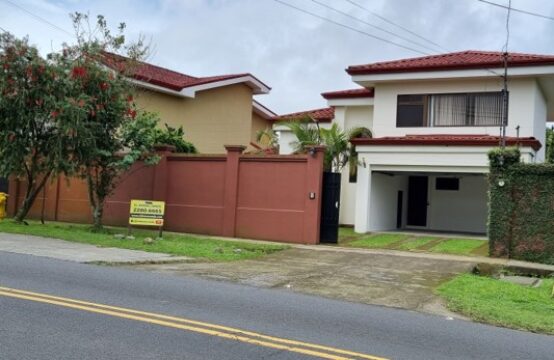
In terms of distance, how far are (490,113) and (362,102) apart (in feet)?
16.8

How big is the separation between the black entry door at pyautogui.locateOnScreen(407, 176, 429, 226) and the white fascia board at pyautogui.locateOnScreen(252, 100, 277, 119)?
9577mm

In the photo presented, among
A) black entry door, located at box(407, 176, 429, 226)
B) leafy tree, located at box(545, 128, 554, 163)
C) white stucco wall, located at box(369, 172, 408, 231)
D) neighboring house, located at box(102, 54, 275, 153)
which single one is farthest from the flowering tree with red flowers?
leafy tree, located at box(545, 128, 554, 163)

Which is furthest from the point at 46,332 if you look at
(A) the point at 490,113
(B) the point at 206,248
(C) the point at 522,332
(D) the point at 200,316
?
(A) the point at 490,113

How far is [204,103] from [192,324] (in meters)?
20.9

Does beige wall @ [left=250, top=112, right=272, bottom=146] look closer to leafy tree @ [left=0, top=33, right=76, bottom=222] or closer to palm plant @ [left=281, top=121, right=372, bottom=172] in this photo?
palm plant @ [left=281, top=121, right=372, bottom=172]

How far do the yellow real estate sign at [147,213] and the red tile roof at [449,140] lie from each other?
7.75 m

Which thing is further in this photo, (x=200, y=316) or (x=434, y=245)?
(x=434, y=245)

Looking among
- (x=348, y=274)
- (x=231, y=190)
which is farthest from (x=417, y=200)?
(x=348, y=274)

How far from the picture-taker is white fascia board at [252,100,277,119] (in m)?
31.6

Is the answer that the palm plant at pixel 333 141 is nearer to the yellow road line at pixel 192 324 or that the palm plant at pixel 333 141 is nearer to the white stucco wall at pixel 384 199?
the white stucco wall at pixel 384 199

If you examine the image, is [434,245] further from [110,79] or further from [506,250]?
[110,79]

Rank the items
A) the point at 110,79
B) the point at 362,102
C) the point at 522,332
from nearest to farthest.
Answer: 1. the point at 522,332
2. the point at 110,79
3. the point at 362,102

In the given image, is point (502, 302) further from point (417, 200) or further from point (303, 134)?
point (417, 200)

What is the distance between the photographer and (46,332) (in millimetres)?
6484
